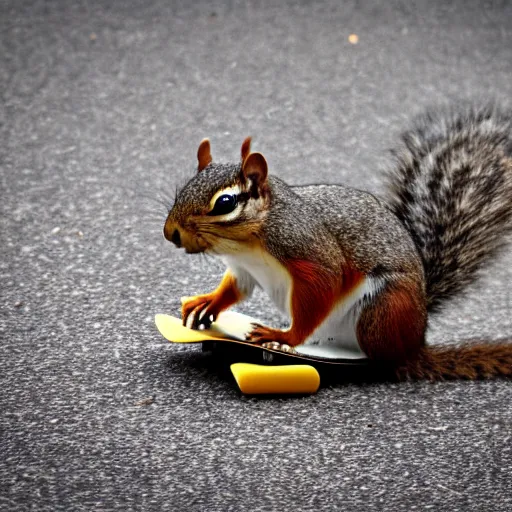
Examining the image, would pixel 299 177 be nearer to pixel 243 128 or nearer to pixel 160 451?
pixel 243 128

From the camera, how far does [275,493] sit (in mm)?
2305

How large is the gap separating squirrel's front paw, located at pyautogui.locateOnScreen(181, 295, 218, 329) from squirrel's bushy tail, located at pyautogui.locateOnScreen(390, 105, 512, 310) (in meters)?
0.64

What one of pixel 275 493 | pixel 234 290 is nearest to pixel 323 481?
pixel 275 493

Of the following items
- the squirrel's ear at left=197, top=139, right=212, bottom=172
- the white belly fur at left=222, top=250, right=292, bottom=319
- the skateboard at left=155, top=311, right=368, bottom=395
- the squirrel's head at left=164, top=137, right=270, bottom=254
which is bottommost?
the skateboard at left=155, top=311, right=368, bottom=395

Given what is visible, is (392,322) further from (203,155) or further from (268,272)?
(203,155)

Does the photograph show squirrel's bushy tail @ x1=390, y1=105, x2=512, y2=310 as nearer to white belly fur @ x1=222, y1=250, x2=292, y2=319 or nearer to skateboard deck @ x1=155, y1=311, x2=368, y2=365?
skateboard deck @ x1=155, y1=311, x2=368, y2=365

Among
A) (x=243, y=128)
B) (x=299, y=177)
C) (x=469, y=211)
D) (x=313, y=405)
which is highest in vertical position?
(x=243, y=128)

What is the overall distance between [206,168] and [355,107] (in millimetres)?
2678

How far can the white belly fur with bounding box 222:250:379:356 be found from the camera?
264 cm

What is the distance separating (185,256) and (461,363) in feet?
4.06

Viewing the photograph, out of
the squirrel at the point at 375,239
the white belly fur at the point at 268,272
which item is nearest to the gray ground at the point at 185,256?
the squirrel at the point at 375,239

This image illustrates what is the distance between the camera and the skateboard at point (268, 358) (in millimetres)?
2691

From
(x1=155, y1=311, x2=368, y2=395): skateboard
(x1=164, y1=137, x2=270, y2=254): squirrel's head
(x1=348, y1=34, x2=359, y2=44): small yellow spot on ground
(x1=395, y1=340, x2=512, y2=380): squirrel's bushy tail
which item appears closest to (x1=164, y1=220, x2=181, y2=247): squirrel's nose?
(x1=164, y1=137, x2=270, y2=254): squirrel's head

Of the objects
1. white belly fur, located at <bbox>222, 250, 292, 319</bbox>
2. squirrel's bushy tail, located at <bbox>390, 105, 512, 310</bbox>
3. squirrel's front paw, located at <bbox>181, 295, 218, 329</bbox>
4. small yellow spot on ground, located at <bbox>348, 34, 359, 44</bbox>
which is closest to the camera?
white belly fur, located at <bbox>222, 250, 292, 319</bbox>
